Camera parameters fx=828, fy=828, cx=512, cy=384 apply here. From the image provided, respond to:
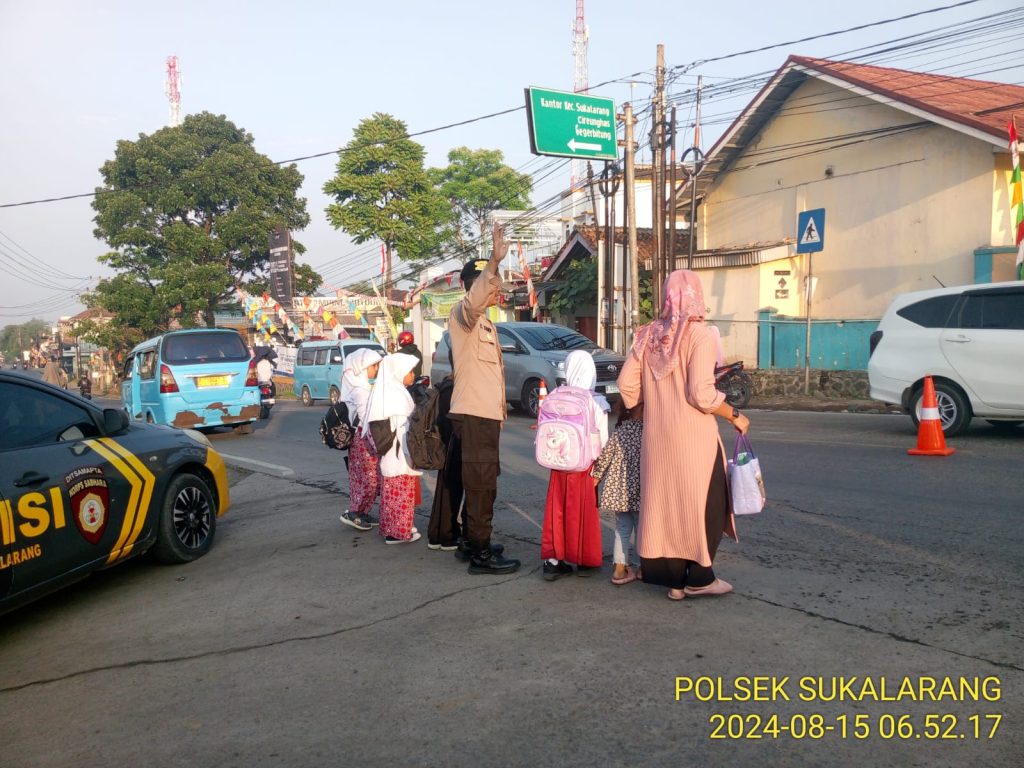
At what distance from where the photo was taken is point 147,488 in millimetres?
5668

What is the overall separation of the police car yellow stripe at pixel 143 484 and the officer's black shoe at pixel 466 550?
2147mm

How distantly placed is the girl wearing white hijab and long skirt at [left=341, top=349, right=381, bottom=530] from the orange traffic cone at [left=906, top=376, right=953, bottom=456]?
602 cm

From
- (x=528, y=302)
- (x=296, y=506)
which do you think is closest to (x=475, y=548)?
(x=296, y=506)

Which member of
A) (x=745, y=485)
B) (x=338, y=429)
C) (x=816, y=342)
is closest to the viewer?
(x=745, y=485)

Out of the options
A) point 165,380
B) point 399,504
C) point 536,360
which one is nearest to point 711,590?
point 399,504

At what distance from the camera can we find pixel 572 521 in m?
5.06

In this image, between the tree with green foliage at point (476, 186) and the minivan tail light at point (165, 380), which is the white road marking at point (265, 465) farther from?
the tree with green foliage at point (476, 186)

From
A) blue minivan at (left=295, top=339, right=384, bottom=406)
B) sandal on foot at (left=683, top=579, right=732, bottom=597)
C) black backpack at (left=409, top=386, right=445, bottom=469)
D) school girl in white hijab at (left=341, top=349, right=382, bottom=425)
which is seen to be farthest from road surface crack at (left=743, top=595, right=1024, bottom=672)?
blue minivan at (left=295, top=339, right=384, bottom=406)

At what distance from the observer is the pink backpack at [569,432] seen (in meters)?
4.93

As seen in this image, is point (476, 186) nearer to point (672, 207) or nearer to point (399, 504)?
point (672, 207)

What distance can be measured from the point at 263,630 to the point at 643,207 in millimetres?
35241

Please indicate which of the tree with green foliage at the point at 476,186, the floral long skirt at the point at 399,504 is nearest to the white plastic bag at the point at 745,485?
the floral long skirt at the point at 399,504

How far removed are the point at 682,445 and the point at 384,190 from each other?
42847mm

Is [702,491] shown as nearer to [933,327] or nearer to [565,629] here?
[565,629]
